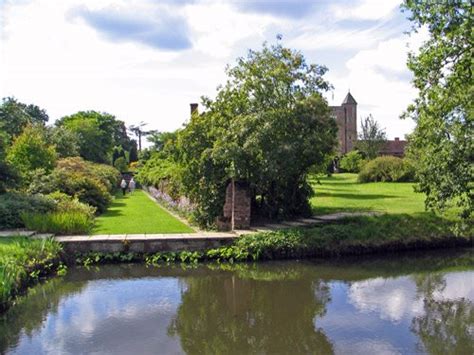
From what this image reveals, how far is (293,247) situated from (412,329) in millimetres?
5799

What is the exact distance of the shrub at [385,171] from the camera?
36.6 metres

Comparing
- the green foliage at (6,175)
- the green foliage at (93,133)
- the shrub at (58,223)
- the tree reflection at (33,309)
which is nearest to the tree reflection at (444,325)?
the tree reflection at (33,309)

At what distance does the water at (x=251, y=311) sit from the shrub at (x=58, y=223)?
7.64ft

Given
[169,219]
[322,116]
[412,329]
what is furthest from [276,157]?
[412,329]

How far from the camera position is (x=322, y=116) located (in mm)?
15367

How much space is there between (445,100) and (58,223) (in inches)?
429

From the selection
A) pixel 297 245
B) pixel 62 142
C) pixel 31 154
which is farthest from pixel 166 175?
pixel 62 142

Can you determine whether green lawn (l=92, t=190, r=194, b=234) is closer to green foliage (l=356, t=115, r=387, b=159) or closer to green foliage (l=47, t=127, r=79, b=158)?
green foliage (l=47, t=127, r=79, b=158)

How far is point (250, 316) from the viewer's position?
28.9 ft

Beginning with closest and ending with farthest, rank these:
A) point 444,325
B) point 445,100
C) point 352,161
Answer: point 444,325, point 445,100, point 352,161

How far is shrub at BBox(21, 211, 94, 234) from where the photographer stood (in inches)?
568

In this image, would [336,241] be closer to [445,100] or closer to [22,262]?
[445,100]

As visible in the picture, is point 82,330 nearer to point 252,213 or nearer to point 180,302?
point 180,302

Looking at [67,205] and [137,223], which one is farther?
[137,223]
